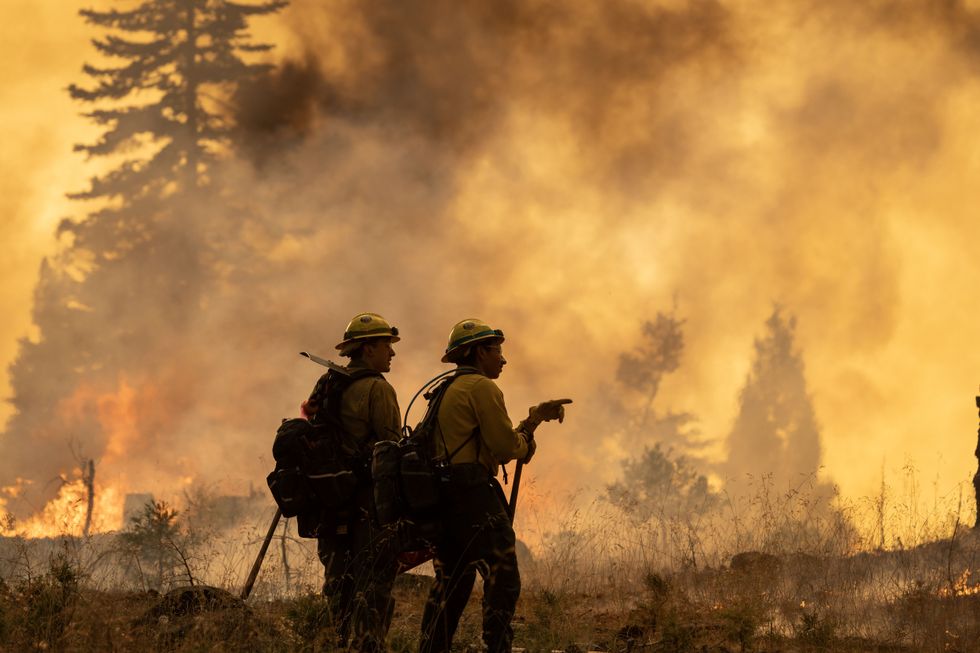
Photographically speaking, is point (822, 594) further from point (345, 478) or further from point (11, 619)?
point (11, 619)

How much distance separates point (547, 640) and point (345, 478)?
223 cm

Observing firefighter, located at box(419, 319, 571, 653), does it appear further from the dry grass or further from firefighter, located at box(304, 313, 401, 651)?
the dry grass

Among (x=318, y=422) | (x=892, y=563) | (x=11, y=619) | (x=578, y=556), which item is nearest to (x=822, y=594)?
(x=892, y=563)

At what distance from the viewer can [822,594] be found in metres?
9.53

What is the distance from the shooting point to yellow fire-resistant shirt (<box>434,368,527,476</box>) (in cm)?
696

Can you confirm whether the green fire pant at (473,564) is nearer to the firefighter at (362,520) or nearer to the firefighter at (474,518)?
the firefighter at (474,518)

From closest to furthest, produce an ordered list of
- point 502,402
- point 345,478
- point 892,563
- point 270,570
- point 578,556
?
point 502,402
point 345,478
point 270,570
point 892,563
point 578,556

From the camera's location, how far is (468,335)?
24.1ft

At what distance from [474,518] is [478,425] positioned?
2.08 ft

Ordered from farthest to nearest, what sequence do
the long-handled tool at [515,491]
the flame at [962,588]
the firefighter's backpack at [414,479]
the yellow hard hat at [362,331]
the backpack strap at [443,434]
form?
the flame at [962,588] → the yellow hard hat at [362,331] → the long-handled tool at [515,491] → the backpack strap at [443,434] → the firefighter's backpack at [414,479]

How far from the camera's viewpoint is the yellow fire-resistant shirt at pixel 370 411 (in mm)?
7656

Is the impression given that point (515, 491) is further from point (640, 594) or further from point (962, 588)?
point (962, 588)

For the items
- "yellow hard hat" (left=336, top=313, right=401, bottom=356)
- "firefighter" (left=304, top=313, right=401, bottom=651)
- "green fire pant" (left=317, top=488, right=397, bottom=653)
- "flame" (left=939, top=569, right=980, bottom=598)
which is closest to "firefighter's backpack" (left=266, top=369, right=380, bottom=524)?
"firefighter" (left=304, top=313, right=401, bottom=651)

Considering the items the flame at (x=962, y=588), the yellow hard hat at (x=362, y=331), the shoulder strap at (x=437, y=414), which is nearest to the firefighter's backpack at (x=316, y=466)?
the yellow hard hat at (x=362, y=331)
